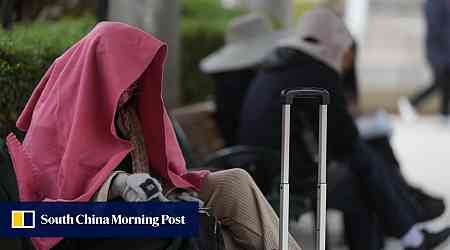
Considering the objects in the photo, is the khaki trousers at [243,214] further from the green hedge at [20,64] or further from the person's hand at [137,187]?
the green hedge at [20,64]

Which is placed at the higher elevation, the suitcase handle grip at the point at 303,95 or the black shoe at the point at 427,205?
the suitcase handle grip at the point at 303,95

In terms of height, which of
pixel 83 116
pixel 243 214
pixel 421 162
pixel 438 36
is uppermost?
pixel 83 116

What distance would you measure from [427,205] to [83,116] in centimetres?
348

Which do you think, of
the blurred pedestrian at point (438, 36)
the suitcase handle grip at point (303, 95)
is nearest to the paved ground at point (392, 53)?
the blurred pedestrian at point (438, 36)

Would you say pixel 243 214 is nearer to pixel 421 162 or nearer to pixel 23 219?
pixel 23 219

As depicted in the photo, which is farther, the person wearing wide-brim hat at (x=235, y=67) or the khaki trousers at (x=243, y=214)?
the person wearing wide-brim hat at (x=235, y=67)

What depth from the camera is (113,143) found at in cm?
379

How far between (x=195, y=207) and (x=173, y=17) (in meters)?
4.41

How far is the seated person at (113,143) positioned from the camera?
3686mm

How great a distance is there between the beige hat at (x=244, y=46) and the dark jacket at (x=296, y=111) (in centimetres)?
72

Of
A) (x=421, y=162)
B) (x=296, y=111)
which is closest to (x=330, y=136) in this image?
(x=296, y=111)

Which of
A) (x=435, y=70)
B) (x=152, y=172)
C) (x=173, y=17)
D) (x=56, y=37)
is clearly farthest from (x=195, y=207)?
(x=435, y=70)

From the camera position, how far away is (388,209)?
6.12m

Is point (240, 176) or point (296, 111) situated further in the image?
point (296, 111)
